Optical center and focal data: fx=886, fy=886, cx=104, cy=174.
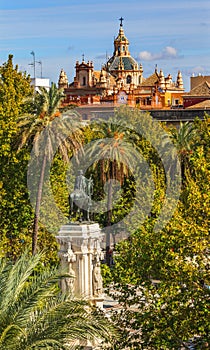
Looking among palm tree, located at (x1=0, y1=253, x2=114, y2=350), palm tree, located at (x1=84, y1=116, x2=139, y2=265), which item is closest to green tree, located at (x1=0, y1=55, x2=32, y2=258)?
palm tree, located at (x1=84, y1=116, x2=139, y2=265)

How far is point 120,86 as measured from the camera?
125 meters

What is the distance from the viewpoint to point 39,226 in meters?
38.6

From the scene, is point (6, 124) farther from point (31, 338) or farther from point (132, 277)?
point (31, 338)

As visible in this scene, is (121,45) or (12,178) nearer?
(12,178)

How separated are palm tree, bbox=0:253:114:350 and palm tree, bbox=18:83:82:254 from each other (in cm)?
2114

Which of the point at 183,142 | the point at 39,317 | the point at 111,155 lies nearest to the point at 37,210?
the point at 111,155

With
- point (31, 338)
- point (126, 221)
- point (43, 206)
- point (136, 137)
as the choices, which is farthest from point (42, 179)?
point (31, 338)

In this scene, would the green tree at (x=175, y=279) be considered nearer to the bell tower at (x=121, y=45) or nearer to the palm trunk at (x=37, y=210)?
the palm trunk at (x=37, y=210)

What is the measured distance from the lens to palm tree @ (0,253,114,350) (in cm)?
1521

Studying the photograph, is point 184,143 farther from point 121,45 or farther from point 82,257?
point 121,45

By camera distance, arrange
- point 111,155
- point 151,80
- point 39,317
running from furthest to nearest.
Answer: point 151,80
point 111,155
point 39,317

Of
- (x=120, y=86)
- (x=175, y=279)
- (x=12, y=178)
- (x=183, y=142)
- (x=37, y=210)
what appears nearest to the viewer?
(x=175, y=279)

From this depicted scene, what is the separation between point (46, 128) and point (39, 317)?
2290 cm

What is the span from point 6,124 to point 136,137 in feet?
29.9
